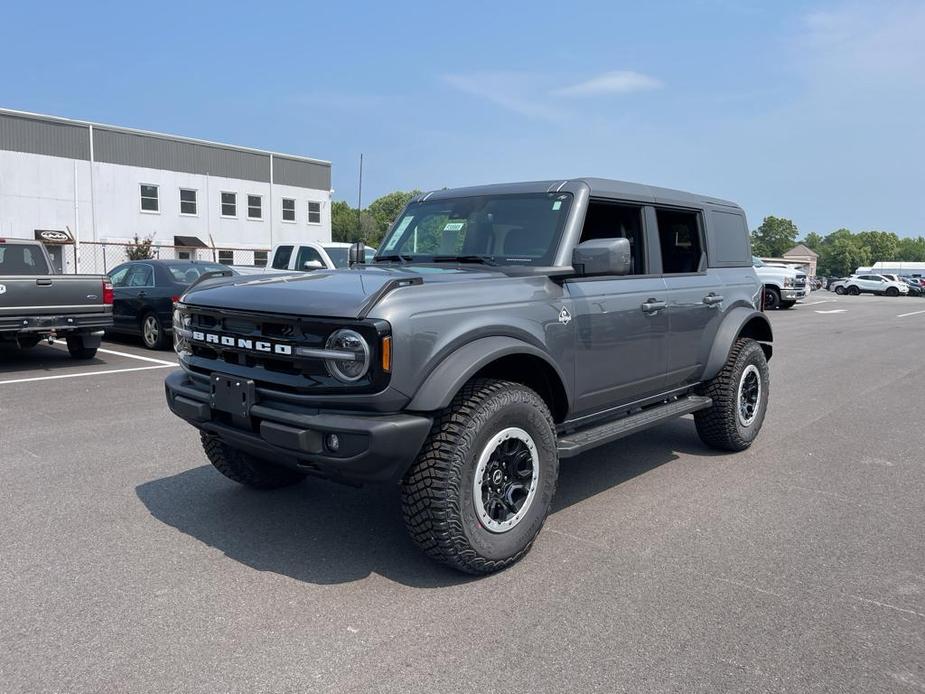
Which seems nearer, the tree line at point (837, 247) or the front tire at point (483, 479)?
the front tire at point (483, 479)

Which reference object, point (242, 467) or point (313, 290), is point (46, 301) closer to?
point (242, 467)

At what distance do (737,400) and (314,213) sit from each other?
37.3 metres

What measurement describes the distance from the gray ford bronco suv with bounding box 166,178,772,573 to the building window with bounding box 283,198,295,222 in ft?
116

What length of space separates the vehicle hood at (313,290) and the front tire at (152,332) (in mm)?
8605

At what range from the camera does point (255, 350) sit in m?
3.60

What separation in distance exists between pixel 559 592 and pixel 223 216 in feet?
118

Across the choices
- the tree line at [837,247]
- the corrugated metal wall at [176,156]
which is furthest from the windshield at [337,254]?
the tree line at [837,247]

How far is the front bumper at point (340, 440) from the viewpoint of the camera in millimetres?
3193

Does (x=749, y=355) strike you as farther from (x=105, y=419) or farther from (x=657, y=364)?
(x=105, y=419)

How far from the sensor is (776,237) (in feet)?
470

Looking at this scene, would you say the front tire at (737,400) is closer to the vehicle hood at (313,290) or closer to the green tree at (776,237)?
the vehicle hood at (313,290)

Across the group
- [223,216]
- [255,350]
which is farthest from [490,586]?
[223,216]

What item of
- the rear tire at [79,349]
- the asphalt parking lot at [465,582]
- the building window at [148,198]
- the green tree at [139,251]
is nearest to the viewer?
the asphalt parking lot at [465,582]

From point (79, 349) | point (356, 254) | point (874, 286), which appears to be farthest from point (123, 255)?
point (874, 286)
